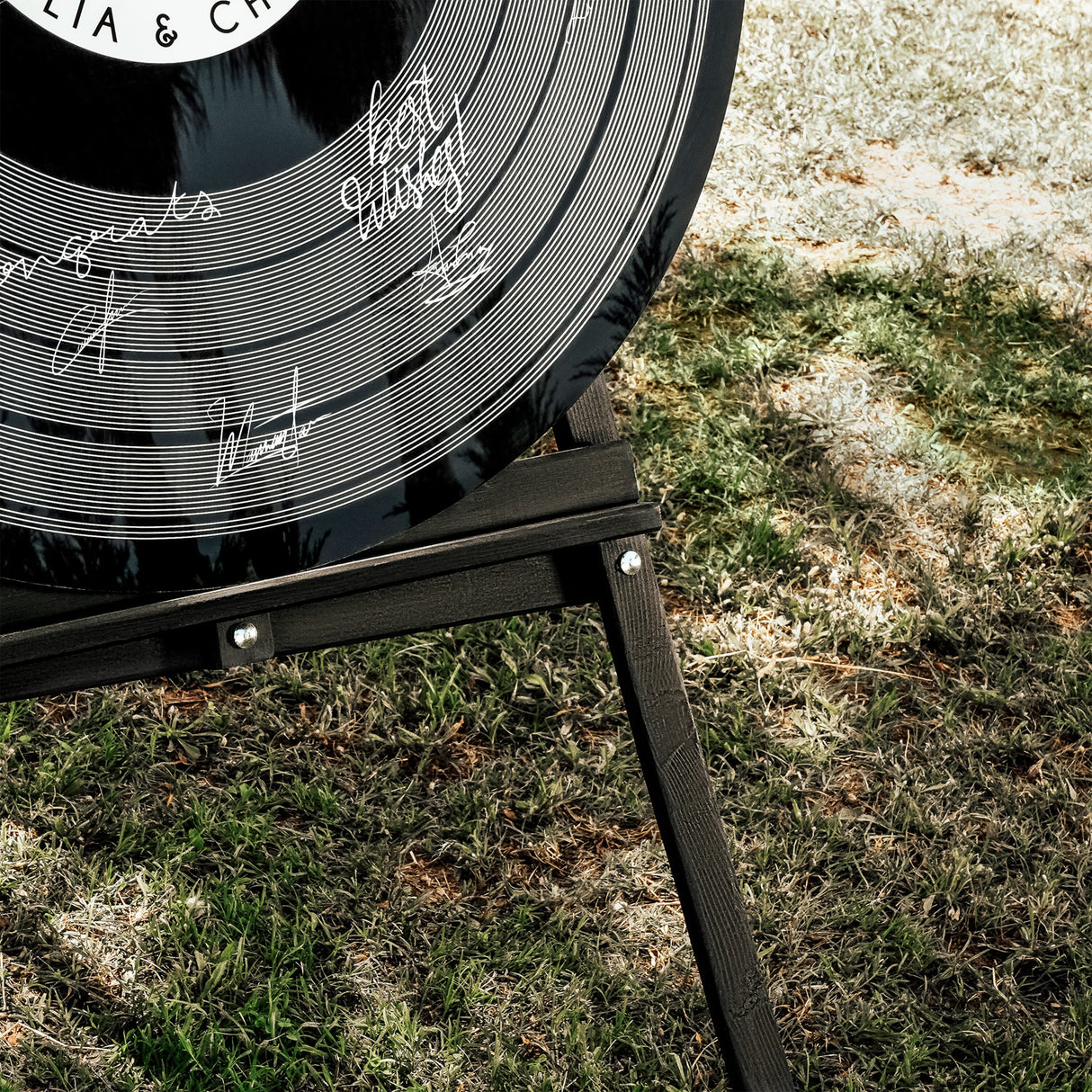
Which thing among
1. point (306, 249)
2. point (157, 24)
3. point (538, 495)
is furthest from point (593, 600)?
point (157, 24)

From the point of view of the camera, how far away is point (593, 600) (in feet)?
4.90

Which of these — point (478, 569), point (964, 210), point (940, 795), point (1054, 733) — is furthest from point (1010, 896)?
point (964, 210)

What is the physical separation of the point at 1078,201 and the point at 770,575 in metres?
1.70

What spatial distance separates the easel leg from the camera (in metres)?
1.46

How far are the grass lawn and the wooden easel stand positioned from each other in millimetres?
401

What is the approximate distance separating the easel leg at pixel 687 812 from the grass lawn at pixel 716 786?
37cm

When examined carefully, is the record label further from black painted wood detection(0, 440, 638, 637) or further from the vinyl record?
black painted wood detection(0, 440, 638, 637)

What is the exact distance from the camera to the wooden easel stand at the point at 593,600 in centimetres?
139

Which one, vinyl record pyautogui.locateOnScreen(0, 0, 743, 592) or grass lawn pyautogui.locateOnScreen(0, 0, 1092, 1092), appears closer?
vinyl record pyautogui.locateOnScreen(0, 0, 743, 592)
